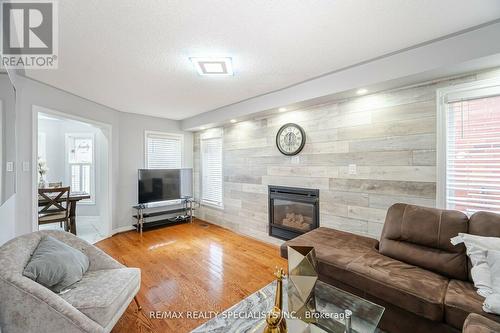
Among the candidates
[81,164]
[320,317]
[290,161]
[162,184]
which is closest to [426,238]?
[320,317]

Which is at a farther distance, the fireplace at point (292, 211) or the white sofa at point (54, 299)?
the fireplace at point (292, 211)

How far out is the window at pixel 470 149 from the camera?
1.93 metres

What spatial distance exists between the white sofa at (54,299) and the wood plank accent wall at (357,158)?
7.96 feet

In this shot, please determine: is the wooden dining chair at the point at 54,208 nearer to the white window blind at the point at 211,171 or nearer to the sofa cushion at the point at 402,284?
the white window blind at the point at 211,171

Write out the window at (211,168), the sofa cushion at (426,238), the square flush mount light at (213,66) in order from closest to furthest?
the sofa cushion at (426,238) → the square flush mount light at (213,66) → the window at (211,168)

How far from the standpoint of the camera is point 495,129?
1.92m

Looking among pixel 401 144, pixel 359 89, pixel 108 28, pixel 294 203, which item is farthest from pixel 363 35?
pixel 294 203

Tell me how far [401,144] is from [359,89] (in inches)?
30.9

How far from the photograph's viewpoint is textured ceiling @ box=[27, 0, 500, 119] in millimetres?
1506

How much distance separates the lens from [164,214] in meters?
4.91

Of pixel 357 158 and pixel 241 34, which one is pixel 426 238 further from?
pixel 241 34

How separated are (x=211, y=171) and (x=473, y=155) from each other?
14.0ft

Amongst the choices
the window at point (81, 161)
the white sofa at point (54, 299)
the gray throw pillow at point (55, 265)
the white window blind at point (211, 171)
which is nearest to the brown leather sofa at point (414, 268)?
the white sofa at point (54, 299)

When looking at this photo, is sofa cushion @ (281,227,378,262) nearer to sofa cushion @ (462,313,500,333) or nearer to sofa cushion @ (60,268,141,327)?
sofa cushion @ (462,313,500,333)
